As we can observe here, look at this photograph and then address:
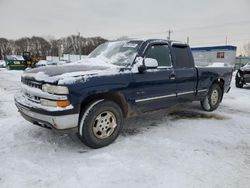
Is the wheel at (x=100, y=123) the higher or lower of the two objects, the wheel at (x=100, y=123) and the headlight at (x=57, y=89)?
the lower

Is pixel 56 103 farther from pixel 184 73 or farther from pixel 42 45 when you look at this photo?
pixel 42 45

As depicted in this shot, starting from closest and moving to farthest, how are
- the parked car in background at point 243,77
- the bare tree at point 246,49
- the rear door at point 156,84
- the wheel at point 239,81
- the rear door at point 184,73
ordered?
1. the rear door at point 156,84
2. the rear door at point 184,73
3. the parked car in background at point 243,77
4. the wheel at point 239,81
5. the bare tree at point 246,49

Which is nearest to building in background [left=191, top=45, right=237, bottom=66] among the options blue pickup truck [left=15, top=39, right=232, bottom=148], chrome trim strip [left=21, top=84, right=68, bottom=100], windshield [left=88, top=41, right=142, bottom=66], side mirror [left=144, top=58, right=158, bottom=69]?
blue pickup truck [left=15, top=39, right=232, bottom=148]

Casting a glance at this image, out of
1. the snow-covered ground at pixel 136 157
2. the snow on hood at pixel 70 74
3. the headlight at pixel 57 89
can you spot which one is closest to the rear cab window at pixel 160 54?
the snow on hood at pixel 70 74

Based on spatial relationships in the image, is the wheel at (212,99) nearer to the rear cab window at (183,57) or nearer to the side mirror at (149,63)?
the rear cab window at (183,57)

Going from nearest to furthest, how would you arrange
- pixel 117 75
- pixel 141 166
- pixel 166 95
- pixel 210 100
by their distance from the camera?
pixel 141 166 < pixel 117 75 < pixel 166 95 < pixel 210 100

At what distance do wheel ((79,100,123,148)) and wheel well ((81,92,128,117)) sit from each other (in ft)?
0.27

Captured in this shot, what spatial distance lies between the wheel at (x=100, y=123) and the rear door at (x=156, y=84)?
556 millimetres

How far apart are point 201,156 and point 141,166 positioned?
3.29ft

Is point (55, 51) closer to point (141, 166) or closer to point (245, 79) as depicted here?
point (245, 79)

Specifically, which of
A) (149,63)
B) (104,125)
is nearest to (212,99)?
(149,63)

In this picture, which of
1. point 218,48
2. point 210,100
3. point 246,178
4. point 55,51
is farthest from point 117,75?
point 55,51

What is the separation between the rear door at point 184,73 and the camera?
5230 mm

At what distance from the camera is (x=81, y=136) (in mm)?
3768
